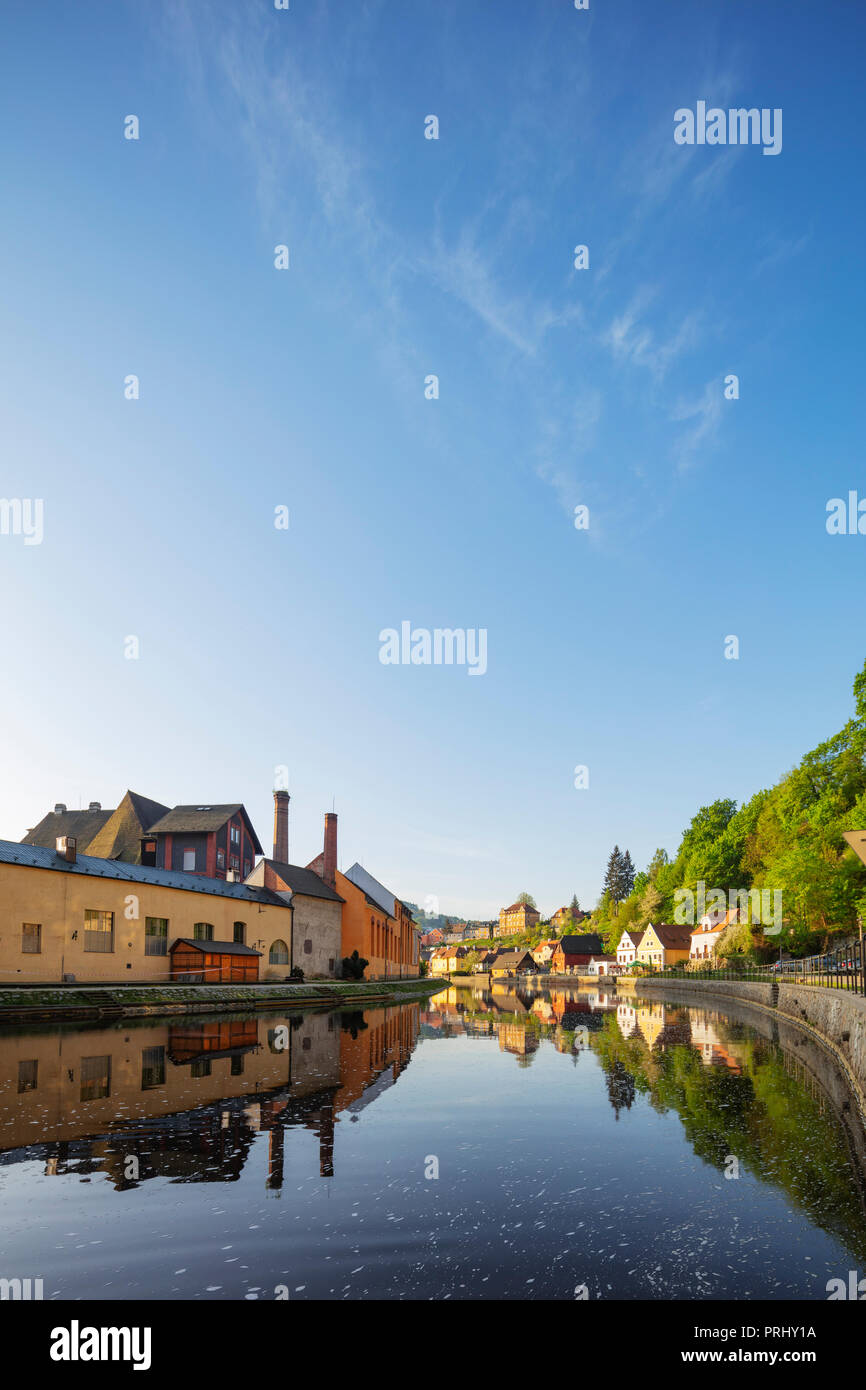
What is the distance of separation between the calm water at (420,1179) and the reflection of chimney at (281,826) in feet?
154

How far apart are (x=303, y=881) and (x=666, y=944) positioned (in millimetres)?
77782

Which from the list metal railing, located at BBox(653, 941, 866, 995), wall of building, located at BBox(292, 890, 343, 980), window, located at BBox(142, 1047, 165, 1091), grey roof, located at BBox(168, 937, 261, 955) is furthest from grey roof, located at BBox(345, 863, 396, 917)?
window, located at BBox(142, 1047, 165, 1091)

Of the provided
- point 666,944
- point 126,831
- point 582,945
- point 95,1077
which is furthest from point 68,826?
point 582,945

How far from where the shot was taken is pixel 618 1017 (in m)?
49.4

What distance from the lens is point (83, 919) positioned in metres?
39.9

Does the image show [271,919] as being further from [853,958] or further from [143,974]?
[853,958]

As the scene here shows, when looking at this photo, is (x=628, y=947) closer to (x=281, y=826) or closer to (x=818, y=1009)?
(x=281, y=826)

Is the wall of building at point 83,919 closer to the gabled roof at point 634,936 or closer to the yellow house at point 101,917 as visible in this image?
the yellow house at point 101,917

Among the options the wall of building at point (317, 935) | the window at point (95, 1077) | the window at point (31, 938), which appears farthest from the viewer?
the wall of building at point (317, 935)

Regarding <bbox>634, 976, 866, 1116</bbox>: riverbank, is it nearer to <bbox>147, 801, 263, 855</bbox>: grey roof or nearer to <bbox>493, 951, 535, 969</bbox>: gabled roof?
<bbox>147, 801, 263, 855</bbox>: grey roof

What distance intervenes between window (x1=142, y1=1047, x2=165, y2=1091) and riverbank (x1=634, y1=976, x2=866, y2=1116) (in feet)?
48.8

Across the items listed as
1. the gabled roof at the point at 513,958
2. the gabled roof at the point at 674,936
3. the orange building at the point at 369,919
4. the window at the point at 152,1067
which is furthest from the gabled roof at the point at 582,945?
the window at the point at 152,1067

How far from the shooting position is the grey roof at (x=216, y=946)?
4678cm

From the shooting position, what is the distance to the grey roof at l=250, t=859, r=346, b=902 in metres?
60.8
